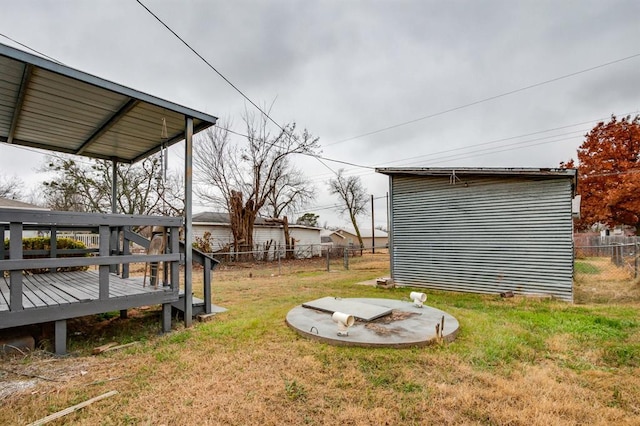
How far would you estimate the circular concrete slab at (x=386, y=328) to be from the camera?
3.80m

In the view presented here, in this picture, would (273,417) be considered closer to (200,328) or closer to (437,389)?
(437,389)

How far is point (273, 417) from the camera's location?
92.0 inches

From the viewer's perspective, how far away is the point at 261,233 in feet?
66.9

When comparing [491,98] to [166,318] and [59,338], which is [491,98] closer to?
[166,318]

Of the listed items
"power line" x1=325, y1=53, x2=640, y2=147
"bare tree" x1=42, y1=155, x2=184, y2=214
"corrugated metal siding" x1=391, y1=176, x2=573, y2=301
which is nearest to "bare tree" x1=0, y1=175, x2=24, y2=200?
"bare tree" x1=42, y1=155, x2=184, y2=214

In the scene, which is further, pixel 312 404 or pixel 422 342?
pixel 422 342

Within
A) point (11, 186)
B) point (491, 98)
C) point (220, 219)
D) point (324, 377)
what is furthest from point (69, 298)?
point (11, 186)

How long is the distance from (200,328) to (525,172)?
7642mm

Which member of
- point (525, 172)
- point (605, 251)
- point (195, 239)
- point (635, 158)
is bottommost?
point (605, 251)

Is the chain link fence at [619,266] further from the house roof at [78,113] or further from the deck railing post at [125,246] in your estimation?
the deck railing post at [125,246]

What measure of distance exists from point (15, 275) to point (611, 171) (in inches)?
930

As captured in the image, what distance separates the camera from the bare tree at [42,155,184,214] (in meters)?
17.5

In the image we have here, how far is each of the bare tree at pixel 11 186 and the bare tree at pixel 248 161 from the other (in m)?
18.5

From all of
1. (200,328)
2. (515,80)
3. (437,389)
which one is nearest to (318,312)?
(200,328)
